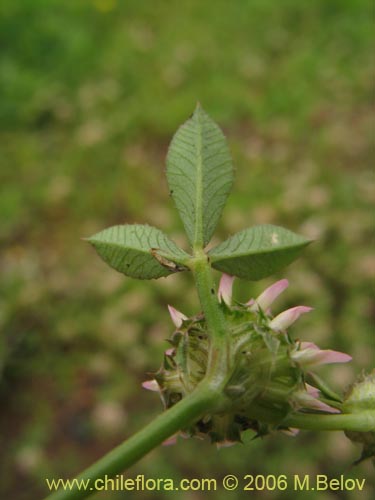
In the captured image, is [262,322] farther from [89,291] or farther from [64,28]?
[64,28]

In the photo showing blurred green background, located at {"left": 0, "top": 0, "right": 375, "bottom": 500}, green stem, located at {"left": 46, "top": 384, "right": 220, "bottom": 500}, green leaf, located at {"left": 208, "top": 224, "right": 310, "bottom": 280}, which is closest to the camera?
green stem, located at {"left": 46, "top": 384, "right": 220, "bottom": 500}

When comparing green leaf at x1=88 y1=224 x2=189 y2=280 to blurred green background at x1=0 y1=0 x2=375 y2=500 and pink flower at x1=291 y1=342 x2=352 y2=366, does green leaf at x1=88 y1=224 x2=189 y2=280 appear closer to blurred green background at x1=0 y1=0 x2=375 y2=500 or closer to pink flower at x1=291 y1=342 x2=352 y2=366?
pink flower at x1=291 y1=342 x2=352 y2=366

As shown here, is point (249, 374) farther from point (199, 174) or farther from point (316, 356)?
point (199, 174)

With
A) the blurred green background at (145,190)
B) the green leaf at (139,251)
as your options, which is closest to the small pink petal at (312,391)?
the green leaf at (139,251)

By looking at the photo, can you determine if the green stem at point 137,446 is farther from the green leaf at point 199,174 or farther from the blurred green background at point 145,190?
the blurred green background at point 145,190

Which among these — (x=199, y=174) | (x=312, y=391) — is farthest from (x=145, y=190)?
(x=312, y=391)

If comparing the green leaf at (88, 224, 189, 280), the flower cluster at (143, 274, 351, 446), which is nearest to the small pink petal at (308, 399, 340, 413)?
the flower cluster at (143, 274, 351, 446)
